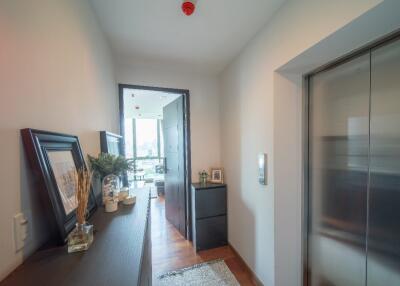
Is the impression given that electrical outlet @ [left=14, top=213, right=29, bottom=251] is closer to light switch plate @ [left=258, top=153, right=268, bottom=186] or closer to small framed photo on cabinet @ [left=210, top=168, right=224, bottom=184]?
light switch plate @ [left=258, top=153, right=268, bottom=186]

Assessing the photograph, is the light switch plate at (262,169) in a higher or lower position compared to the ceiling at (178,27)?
lower

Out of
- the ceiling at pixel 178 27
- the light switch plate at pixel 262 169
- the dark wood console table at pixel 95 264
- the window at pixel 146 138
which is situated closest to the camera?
the dark wood console table at pixel 95 264

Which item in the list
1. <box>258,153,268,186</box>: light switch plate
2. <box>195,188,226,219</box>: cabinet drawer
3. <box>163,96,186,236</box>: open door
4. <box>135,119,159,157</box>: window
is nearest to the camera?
<box>258,153,268,186</box>: light switch plate

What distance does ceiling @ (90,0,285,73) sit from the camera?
4.49 feet

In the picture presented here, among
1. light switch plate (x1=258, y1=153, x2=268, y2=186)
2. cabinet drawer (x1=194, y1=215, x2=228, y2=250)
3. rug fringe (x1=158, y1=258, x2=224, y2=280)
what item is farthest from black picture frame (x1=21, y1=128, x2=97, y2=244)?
cabinet drawer (x1=194, y1=215, x2=228, y2=250)

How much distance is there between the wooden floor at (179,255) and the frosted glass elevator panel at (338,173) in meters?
0.75

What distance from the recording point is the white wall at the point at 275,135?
49.6 inches

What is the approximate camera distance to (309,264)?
1627mm

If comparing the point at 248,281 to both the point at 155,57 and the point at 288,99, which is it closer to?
the point at 288,99

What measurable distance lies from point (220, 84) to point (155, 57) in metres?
1.01

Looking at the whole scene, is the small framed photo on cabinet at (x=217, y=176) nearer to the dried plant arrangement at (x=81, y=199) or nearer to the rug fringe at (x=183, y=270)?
the rug fringe at (x=183, y=270)

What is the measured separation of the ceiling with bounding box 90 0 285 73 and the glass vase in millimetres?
1572

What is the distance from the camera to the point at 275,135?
155 cm

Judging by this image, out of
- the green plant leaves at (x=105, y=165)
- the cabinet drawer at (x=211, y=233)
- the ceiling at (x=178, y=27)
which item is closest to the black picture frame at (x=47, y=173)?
the green plant leaves at (x=105, y=165)
